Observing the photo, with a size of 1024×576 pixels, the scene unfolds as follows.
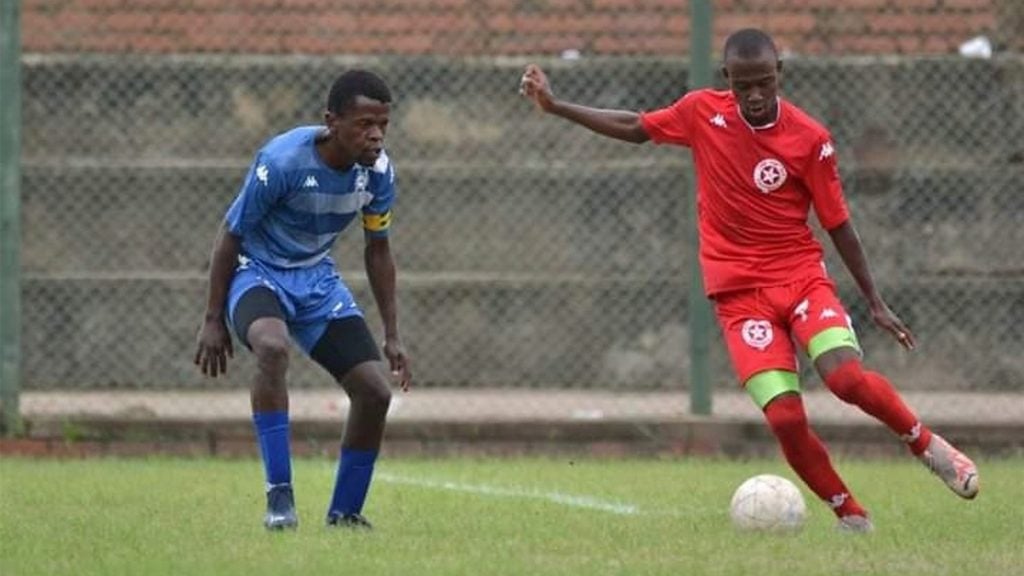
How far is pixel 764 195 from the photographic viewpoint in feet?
29.5

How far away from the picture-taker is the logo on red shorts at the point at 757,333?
8.78 m

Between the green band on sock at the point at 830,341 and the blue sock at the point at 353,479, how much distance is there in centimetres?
170

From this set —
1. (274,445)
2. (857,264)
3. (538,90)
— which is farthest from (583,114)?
(274,445)

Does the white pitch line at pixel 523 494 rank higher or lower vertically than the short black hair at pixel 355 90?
lower

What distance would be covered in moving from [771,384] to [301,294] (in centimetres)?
179

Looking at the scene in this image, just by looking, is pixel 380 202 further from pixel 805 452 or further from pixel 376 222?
pixel 805 452

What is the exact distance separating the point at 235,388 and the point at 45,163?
1757 millimetres

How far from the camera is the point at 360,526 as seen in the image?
8.74 m

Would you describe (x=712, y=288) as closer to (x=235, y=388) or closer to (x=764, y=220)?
(x=764, y=220)

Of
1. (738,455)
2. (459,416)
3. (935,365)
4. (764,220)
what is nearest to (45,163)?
(459,416)

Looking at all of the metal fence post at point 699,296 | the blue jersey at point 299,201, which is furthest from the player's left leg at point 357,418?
the metal fence post at point 699,296

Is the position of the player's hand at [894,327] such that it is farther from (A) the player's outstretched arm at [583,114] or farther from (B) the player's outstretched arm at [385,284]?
(B) the player's outstretched arm at [385,284]

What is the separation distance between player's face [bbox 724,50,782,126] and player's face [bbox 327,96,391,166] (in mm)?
1292

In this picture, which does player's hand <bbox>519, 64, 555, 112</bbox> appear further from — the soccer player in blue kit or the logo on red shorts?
the logo on red shorts
